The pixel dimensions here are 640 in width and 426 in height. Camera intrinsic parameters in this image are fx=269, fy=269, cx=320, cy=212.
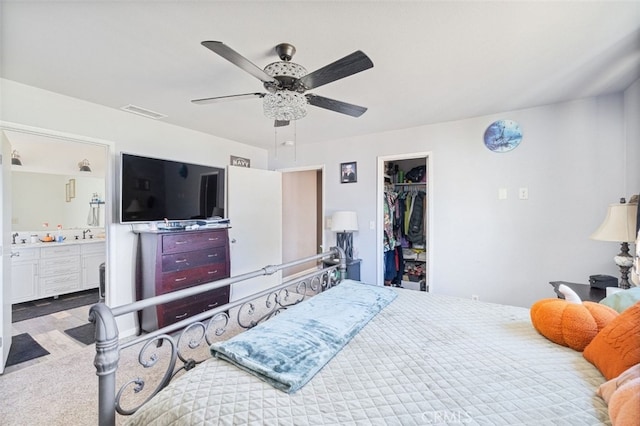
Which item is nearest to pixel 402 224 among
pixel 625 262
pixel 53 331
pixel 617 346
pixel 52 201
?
pixel 625 262

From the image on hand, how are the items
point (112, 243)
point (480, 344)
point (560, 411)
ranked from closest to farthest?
1. point (560, 411)
2. point (480, 344)
3. point (112, 243)

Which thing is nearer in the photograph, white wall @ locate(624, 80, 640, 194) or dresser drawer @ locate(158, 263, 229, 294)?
white wall @ locate(624, 80, 640, 194)

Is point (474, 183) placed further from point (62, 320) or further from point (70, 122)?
point (62, 320)

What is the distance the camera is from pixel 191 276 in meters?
2.90

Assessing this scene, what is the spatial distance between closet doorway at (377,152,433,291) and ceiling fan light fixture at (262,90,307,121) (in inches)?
84.2

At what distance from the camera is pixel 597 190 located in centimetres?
251

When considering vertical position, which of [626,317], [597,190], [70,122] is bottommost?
[626,317]

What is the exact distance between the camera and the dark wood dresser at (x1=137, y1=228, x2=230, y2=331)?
2.63 m

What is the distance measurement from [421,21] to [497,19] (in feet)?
1.37

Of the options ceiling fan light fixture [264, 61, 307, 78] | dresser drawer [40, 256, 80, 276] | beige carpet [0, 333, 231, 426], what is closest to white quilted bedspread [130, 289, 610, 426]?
beige carpet [0, 333, 231, 426]

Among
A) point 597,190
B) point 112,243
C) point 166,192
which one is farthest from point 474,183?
point 112,243

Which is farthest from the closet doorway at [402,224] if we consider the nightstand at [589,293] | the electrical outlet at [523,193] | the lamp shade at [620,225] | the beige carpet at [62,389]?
the beige carpet at [62,389]

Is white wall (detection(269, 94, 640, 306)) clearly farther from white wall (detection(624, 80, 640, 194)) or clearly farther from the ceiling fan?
the ceiling fan

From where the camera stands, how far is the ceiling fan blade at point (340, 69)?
137 cm
